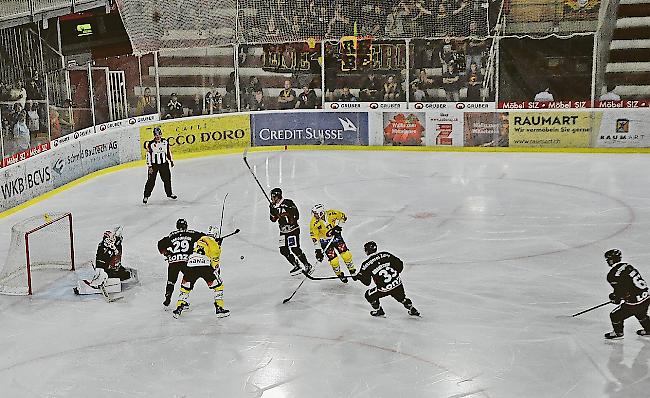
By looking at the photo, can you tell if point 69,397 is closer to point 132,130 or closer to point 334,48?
point 132,130

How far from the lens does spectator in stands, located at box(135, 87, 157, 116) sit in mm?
18359

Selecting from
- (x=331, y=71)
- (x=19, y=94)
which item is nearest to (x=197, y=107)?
(x=331, y=71)

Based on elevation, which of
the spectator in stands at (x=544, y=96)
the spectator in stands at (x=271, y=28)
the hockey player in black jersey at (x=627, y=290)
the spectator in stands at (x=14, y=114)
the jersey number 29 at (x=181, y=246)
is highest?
the spectator in stands at (x=271, y=28)

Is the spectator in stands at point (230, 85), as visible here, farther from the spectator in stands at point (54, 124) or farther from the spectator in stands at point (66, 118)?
the spectator in stands at point (54, 124)

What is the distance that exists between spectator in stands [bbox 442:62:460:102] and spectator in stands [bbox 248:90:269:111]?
12.8 ft

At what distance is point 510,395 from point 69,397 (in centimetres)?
330

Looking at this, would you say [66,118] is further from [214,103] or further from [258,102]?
[258,102]

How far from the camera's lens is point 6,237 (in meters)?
12.1

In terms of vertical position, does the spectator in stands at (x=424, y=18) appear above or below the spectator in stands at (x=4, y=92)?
above

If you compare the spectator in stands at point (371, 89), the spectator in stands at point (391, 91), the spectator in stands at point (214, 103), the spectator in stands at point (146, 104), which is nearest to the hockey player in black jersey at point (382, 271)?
the spectator in stands at point (146, 104)

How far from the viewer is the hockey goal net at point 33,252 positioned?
9.66m

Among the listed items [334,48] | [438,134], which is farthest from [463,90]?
[334,48]

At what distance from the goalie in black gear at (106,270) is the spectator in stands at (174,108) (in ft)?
31.5

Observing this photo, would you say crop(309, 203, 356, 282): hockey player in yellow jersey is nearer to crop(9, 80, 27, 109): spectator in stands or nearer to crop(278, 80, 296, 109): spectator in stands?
crop(9, 80, 27, 109): spectator in stands
